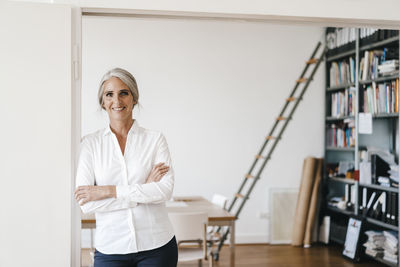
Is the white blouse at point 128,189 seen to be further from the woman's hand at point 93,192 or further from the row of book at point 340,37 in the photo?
the row of book at point 340,37

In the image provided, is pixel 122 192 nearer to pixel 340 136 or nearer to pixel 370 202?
pixel 370 202

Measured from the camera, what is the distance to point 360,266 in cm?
518

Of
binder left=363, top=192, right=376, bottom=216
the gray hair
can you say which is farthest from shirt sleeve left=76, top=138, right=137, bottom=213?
binder left=363, top=192, right=376, bottom=216

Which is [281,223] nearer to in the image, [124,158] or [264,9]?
[264,9]

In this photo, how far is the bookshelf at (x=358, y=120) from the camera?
5.09m

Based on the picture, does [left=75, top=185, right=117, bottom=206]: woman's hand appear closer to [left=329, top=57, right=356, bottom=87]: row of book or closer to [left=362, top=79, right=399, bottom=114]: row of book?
[left=362, top=79, right=399, bottom=114]: row of book

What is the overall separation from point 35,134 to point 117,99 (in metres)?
0.70

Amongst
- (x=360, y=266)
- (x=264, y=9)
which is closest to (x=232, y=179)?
(x=360, y=266)

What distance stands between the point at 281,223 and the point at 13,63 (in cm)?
454

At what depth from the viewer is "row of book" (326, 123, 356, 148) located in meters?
5.93

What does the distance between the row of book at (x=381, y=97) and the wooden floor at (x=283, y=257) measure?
1.73 meters

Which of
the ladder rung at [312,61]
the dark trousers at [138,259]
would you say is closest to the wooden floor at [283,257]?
the ladder rung at [312,61]

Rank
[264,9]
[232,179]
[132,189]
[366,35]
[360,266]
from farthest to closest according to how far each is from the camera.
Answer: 1. [232,179]
2. [366,35]
3. [360,266]
4. [264,9]
5. [132,189]

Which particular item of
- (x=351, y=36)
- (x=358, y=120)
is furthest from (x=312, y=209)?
(x=351, y=36)
